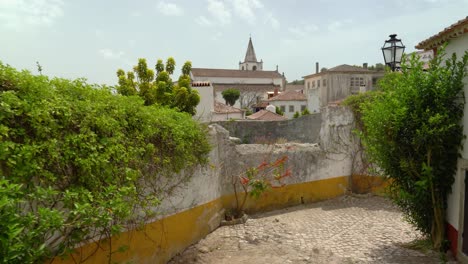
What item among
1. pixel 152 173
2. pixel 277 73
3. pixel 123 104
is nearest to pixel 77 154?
pixel 123 104

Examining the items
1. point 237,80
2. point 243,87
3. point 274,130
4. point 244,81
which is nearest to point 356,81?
point 243,87

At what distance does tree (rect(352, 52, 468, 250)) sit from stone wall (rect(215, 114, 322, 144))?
9973 mm

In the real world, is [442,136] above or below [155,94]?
below

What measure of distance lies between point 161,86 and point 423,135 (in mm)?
10309

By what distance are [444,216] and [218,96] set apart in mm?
57509

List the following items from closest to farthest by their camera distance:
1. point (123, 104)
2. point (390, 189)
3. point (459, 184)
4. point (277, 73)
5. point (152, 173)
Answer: point (123, 104) → point (152, 173) → point (459, 184) → point (390, 189) → point (277, 73)

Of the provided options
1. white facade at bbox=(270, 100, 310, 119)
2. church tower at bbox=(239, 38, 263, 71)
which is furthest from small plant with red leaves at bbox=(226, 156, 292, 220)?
church tower at bbox=(239, 38, 263, 71)

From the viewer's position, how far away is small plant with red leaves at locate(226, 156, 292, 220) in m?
9.20

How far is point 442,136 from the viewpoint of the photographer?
631cm

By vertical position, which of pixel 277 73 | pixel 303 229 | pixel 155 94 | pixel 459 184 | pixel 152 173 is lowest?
pixel 303 229

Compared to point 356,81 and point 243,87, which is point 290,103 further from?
point 243,87

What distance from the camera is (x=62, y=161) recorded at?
12.7 feet

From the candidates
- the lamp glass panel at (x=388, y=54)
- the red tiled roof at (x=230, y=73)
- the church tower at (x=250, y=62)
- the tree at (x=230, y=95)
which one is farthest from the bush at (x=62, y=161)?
the church tower at (x=250, y=62)

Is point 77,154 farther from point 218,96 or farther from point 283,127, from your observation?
point 218,96
